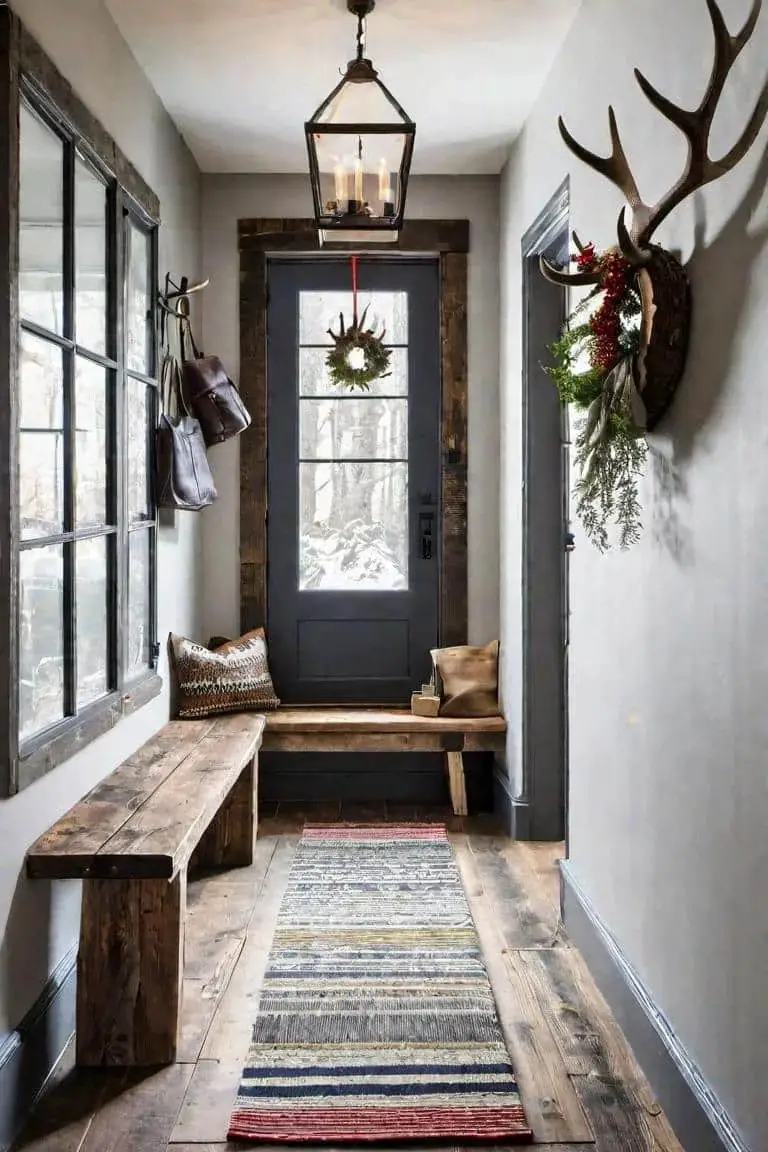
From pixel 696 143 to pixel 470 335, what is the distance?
2.90m

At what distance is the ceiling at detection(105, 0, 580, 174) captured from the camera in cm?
325

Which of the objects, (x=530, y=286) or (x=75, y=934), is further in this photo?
(x=530, y=286)

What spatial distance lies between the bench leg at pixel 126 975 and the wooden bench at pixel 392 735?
195 cm

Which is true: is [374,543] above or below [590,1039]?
above

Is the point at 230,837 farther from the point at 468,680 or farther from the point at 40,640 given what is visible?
the point at 40,640

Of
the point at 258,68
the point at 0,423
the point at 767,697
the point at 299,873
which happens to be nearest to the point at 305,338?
the point at 258,68

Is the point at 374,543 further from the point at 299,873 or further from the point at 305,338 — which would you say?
the point at 299,873

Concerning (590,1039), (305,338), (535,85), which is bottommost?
(590,1039)

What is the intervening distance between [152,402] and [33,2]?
1.51 meters

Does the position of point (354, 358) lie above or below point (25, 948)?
above

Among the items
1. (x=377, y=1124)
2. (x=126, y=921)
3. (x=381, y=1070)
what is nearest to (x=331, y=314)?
(x=126, y=921)

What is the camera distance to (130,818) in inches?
106

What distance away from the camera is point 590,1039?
261 centimetres

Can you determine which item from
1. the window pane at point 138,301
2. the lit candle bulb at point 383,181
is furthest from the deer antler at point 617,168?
the window pane at point 138,301
